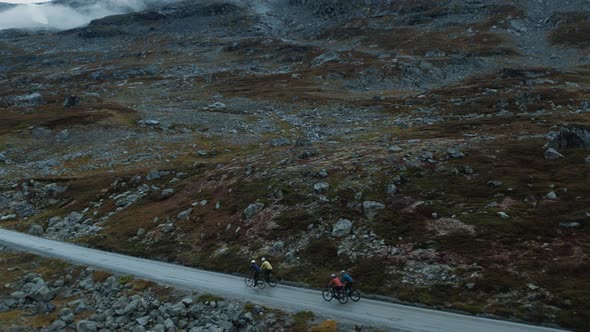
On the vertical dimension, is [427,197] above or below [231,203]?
above

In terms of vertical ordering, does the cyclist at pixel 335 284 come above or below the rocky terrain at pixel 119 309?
above

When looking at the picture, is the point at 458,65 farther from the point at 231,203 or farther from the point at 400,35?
the point at 231,203

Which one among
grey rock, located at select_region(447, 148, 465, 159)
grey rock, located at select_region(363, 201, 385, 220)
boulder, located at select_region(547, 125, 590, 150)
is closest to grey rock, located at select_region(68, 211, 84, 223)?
grey rock, located at select_region(363, 201, 385, 220)

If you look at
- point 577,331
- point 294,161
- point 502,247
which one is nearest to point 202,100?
point 294,161

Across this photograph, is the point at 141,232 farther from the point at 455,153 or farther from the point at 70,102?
the point at 70,102

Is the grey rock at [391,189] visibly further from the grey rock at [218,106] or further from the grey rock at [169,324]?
the grey rock at [218,106]

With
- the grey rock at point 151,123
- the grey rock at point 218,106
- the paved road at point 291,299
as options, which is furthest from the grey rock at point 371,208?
the grey rock at point 218,106

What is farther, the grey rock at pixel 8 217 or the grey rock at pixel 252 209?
the grey rock at pixel 8 217
